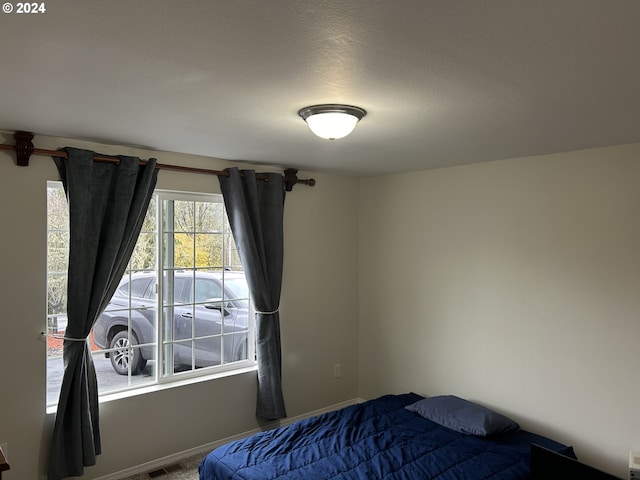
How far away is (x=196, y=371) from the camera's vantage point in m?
3.80

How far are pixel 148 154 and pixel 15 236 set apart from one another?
1.01 meters

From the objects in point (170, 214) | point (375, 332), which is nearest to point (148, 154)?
point (170, 214)

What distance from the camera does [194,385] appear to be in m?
3.68

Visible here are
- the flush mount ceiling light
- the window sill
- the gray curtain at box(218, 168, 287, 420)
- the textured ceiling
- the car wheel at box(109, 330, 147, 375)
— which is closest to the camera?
the textured ceiling

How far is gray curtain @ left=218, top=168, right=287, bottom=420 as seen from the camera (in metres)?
3.82

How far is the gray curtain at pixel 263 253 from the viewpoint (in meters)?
3.82

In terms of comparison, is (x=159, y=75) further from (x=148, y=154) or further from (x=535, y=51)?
(x=148, y=154)

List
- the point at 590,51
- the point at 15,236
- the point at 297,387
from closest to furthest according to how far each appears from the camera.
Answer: the point at 590,51, the point at 15,236, the point at 297,387

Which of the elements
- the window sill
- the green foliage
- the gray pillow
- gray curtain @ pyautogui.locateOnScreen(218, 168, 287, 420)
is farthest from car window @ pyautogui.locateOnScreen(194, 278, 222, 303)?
the gray pillow

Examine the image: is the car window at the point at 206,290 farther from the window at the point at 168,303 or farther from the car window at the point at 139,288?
the car window at the point at 139,288

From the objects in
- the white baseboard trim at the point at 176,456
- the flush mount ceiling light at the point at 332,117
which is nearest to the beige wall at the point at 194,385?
the white baseboard trim at the point at 176,456

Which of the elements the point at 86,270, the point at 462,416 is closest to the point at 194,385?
the point at 86,270

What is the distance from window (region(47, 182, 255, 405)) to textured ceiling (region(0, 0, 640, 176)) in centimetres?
83

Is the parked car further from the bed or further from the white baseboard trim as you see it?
the bed
